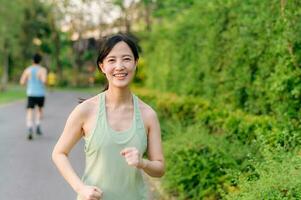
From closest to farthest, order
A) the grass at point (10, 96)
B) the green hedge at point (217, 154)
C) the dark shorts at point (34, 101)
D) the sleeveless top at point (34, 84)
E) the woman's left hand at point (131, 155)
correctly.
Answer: the woman's left hand at point (131, 155), the green hedge at point (217, 154), the dark shorts at point (34, 101), the sleeveless top at point (34, 84), the grass at point (10, 96)

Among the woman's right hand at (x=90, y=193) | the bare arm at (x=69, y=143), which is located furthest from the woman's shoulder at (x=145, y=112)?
the woman's right hand at (x=90, y=193)

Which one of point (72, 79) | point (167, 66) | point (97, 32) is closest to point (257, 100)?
point (167, 66)

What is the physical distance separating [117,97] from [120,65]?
168 millimetres

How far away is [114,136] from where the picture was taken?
10.1 ft

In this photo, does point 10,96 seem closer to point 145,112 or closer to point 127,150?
point 145,112

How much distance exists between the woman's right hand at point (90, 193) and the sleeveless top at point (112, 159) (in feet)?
0.29

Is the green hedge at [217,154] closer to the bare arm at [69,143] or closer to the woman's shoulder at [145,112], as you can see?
the woman's shoulder at [145,112]

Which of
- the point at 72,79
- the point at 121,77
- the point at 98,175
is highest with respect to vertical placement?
the point at 121,77

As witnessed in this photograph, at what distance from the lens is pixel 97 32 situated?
58.4m

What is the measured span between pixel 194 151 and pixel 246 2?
3.73 metres

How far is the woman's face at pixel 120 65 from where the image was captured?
10.5 ft

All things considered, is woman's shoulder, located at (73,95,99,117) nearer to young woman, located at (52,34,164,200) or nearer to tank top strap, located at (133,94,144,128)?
young woman, located at (52,34,164,200)

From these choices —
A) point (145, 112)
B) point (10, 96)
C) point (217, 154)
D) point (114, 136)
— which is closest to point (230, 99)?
point (217, 154)

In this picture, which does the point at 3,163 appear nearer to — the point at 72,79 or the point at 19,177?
the point at 19,177
